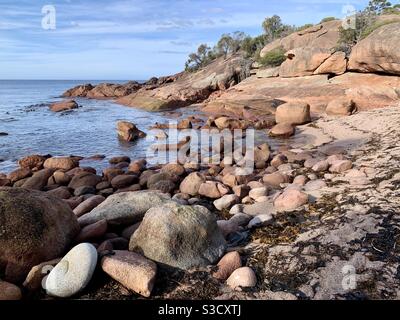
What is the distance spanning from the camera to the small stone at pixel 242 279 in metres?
3.84

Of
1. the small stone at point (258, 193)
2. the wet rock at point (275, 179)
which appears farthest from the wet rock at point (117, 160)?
the small stone at point (258, 193)

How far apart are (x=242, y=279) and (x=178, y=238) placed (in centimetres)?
93

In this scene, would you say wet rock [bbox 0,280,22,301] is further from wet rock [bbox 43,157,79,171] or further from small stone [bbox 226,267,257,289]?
wet rock [bbox 43,157,79,171]

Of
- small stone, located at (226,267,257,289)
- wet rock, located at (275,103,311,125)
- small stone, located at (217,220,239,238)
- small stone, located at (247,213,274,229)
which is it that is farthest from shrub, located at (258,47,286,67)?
small stone, located at (226,267,257,289)

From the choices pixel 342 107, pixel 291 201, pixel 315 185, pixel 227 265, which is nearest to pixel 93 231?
pixel 227 265

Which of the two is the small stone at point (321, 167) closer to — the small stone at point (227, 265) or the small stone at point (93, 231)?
the small stone at point (227, 265)

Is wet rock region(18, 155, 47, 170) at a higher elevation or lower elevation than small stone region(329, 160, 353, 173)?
lower

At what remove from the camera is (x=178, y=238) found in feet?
14.3

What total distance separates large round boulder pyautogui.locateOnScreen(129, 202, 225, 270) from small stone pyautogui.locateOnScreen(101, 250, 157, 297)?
0.28 m

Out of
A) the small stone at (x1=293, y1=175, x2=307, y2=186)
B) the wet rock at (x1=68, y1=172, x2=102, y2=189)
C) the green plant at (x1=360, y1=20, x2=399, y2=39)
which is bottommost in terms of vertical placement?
the wet rock at (x1=68, y1=172, x2=102, y2=189)

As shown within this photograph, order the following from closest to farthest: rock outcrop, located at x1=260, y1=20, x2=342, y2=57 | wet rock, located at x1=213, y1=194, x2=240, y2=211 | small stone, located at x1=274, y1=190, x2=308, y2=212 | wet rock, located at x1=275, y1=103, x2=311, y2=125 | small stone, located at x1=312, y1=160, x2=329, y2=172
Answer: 1. small stone, located at x1=274, y1=190, x2=308, y2=212
2. wet rock, located at x1=213, y1=194, x2=240, y2=211
3. small stone, located at x1=312, y1=160, x2=329, y2=172
4. wet rock, located at x1=275, y1=103, x2=311, y2=125
5. rock outcrop, located at x1=260, y1=20, x2=342, y2=57

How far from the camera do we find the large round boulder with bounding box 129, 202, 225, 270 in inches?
167

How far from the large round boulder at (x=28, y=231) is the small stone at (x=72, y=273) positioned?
42cm
